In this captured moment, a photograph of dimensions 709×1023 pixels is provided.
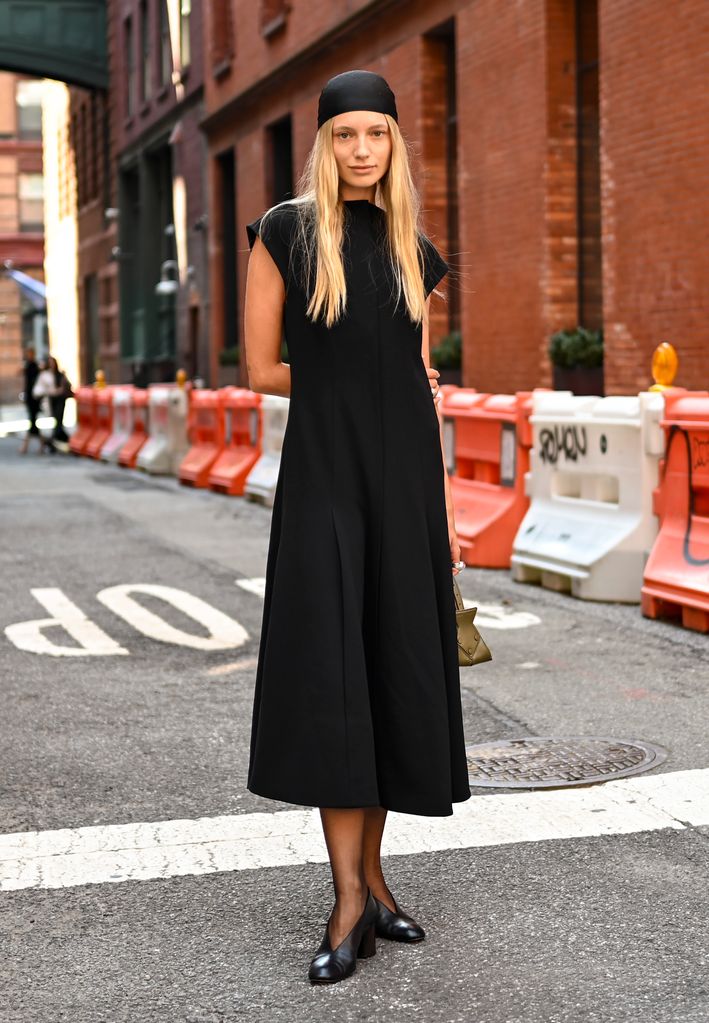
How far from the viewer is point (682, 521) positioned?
843cm

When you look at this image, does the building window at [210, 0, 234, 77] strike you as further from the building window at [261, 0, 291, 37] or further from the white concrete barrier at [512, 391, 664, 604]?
the white concrete barrier at [512, 391, 664, 604]

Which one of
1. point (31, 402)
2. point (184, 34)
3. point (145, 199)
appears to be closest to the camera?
point (31, 402)

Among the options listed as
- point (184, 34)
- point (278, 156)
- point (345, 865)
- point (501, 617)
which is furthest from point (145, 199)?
point (345, 865)

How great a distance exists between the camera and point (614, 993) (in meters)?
3.40

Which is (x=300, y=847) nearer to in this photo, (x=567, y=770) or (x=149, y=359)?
(x=567, y=770)

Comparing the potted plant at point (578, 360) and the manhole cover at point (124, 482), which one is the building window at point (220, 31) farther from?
the potted plant at point (578, 360)

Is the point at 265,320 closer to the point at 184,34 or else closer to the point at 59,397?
the point at 59,397

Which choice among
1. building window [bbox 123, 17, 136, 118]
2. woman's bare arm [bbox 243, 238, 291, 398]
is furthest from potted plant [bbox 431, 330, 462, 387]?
building window [bbox 123, 17, 136, 118]

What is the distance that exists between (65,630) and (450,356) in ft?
33.7

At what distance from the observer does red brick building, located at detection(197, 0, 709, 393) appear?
12.7 meters

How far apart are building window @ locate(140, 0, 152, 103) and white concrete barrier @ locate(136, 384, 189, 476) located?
1519 centimetres

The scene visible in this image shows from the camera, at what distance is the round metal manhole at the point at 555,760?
514cm

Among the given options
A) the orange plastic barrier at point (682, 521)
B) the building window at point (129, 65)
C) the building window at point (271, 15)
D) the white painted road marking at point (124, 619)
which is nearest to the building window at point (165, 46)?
the building window at point (129, 65)

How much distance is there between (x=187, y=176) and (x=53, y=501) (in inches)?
606
